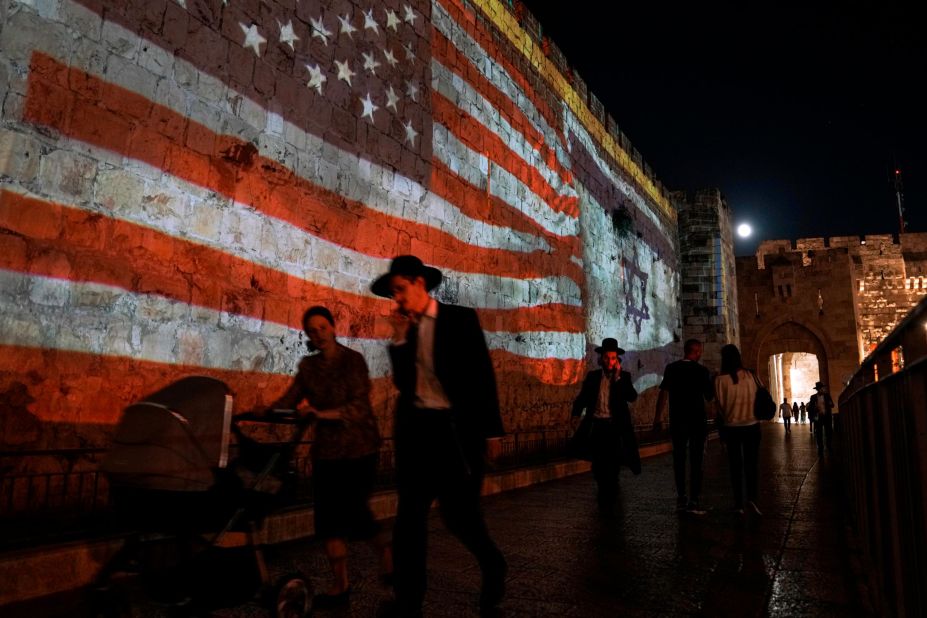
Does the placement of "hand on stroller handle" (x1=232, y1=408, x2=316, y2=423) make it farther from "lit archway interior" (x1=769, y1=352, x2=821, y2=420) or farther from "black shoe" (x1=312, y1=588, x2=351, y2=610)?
"lit archway interior" (x1=769, y1=352, x2=821, y2=420)

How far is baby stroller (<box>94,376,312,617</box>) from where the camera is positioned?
8.07 feet

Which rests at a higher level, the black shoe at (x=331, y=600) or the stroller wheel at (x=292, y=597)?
the stroller wheel at (x=292, y=597)

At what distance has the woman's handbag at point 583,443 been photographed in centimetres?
657

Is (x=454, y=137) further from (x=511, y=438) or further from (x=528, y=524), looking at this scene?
(x=528, y=524)

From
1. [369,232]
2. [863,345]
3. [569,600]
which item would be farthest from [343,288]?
[863,345]

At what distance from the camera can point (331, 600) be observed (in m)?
3.18

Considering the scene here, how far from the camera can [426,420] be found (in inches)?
114

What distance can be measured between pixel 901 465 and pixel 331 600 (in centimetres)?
246

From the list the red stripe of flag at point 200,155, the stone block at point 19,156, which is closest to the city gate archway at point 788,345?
the red stripe of flag at point 200,155

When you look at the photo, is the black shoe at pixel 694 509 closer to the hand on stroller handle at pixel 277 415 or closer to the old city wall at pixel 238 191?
the old city wall at pixel 238 191

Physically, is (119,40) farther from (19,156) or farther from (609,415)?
(609,415)

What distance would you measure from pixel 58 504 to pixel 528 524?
341cm

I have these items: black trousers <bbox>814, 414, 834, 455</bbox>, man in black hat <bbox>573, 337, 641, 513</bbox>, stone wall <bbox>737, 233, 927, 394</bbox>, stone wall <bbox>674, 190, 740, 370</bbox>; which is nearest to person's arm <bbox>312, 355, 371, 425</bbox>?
man in black hat <bbox>573, 337, 641, 513</bbox>

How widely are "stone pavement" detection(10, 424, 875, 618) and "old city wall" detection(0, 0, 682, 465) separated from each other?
1.94 metres
